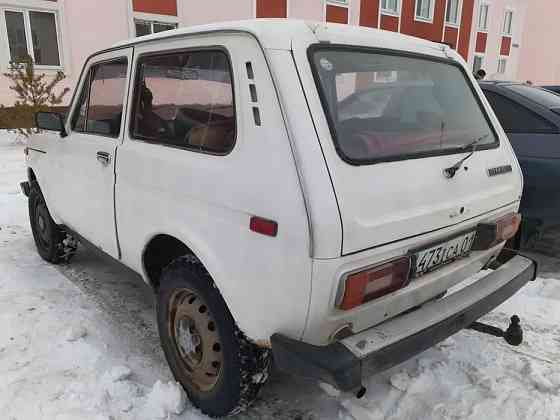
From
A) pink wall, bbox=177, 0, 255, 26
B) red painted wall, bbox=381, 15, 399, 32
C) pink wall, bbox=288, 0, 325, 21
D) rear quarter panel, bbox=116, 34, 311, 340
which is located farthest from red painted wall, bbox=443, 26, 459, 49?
rear quarter panel, bbox=116, 34, 311, 340

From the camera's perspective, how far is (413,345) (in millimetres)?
1968

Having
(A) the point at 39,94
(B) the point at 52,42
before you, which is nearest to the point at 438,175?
(A) the point at 39,94

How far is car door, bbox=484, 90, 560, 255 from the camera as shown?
393cm

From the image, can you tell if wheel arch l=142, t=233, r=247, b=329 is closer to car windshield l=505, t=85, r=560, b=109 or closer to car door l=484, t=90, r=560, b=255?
car door l=484, t=90, r=560, b=255

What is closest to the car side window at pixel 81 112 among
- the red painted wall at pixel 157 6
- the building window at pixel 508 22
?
the red painted wall at pixel 157 6

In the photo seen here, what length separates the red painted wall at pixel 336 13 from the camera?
61.5ft

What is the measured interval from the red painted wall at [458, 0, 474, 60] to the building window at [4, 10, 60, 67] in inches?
784

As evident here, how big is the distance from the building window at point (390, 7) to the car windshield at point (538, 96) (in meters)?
17.9

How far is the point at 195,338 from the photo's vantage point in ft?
7.86

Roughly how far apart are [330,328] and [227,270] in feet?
1.63

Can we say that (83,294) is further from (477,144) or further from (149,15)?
(149,15)

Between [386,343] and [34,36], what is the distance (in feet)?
45.7

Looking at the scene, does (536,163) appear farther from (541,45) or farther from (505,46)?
(541,45)

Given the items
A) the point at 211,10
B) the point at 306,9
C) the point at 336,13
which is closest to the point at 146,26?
the point at 211,10
